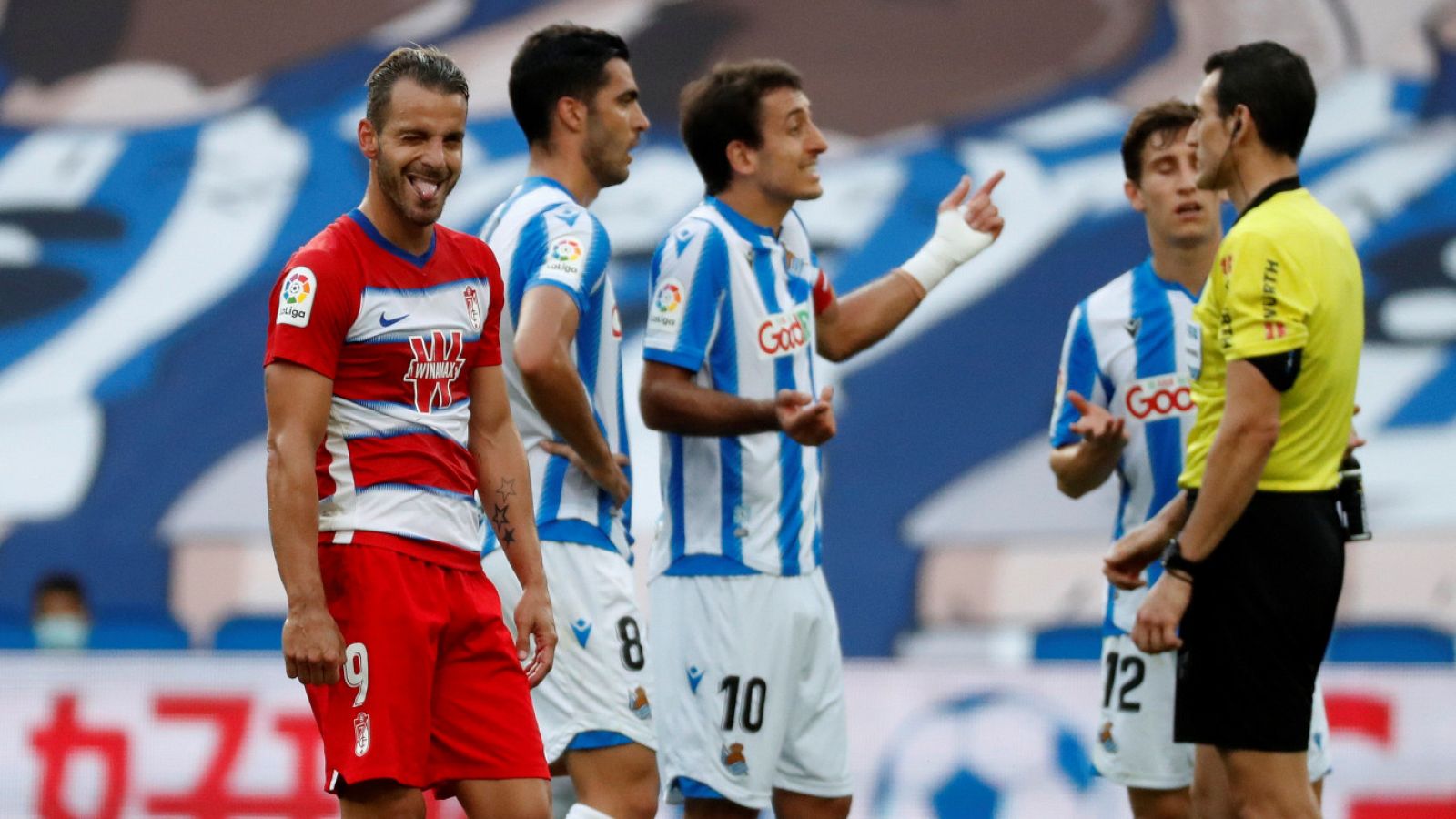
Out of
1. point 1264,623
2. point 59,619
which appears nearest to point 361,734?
point 1264,623

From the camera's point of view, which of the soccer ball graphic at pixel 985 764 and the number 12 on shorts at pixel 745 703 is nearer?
the number 12 on shorts at pixel 745 703

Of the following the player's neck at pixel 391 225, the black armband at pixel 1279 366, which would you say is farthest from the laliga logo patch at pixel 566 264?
the black armband at pixel 1279 366

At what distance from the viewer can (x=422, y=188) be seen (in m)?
3.50

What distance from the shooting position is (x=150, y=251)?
397 inches

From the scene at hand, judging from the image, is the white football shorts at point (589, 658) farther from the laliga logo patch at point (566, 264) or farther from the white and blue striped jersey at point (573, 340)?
the laliga logo patch at point (566, 264)

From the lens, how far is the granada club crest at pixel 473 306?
142 inches

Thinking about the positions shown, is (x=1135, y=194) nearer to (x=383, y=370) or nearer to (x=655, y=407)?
(x=655, y=407)

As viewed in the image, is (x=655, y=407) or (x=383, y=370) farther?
(x=655, y=407)

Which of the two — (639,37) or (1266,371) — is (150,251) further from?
(1266,371)

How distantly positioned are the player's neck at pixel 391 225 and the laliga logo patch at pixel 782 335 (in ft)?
4.24

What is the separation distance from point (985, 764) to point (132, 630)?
4.75 m

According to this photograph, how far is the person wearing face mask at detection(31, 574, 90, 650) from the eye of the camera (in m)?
9.27

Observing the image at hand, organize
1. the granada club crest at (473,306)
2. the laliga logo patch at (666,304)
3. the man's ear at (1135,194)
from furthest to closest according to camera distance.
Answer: the man's ear at (1135,194) < the laliga logo patch at (666,304) < the granada club crest at (473,306)

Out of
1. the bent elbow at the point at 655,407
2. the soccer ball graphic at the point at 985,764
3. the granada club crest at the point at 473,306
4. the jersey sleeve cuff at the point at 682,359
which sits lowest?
the soccer ball graphic at the point at 985,764
